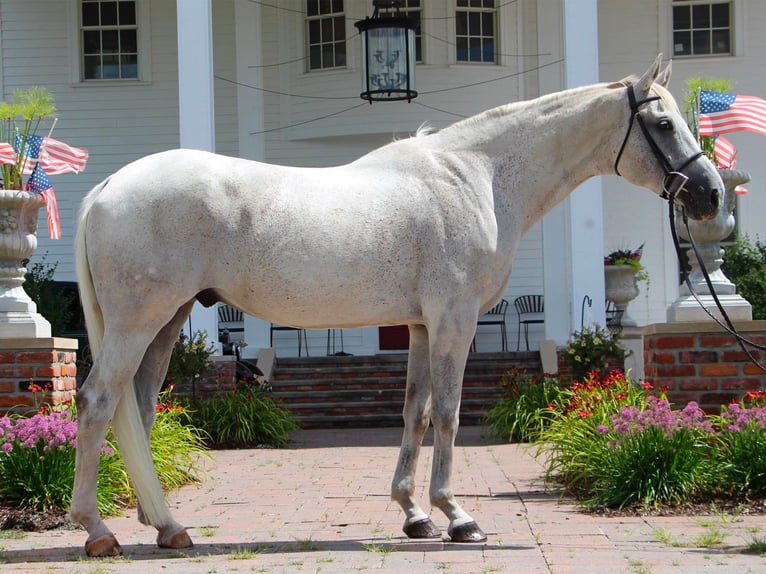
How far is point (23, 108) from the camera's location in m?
9.32

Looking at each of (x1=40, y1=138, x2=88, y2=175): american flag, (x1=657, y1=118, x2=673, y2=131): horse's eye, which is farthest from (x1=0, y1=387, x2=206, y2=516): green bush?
(x1=657, y1=118, x2=673, y2=131): horse's eye

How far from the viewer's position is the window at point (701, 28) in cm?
2011

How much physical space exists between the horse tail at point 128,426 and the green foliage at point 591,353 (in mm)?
8637

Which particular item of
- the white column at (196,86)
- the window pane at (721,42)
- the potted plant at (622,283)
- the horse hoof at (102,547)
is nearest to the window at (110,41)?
the white column at (196,86)

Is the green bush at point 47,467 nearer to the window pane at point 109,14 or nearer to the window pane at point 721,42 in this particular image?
the window pane at point 109,14

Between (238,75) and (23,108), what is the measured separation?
10.1m

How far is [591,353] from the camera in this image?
45.1 ft

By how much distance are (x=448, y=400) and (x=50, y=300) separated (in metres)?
12.0

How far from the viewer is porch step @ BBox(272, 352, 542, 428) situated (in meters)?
15.9

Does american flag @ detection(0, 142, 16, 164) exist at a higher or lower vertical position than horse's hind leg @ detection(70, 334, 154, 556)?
higher

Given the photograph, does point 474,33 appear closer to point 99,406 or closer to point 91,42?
point 91,42

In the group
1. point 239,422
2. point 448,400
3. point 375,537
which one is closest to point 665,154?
point 448,400

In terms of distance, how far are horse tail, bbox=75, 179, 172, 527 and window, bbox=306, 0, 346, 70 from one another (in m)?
14.3

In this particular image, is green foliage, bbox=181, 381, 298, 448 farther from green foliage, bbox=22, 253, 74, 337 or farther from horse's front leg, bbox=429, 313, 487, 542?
horse's front leg, bbox=429, 313, 487, 542
